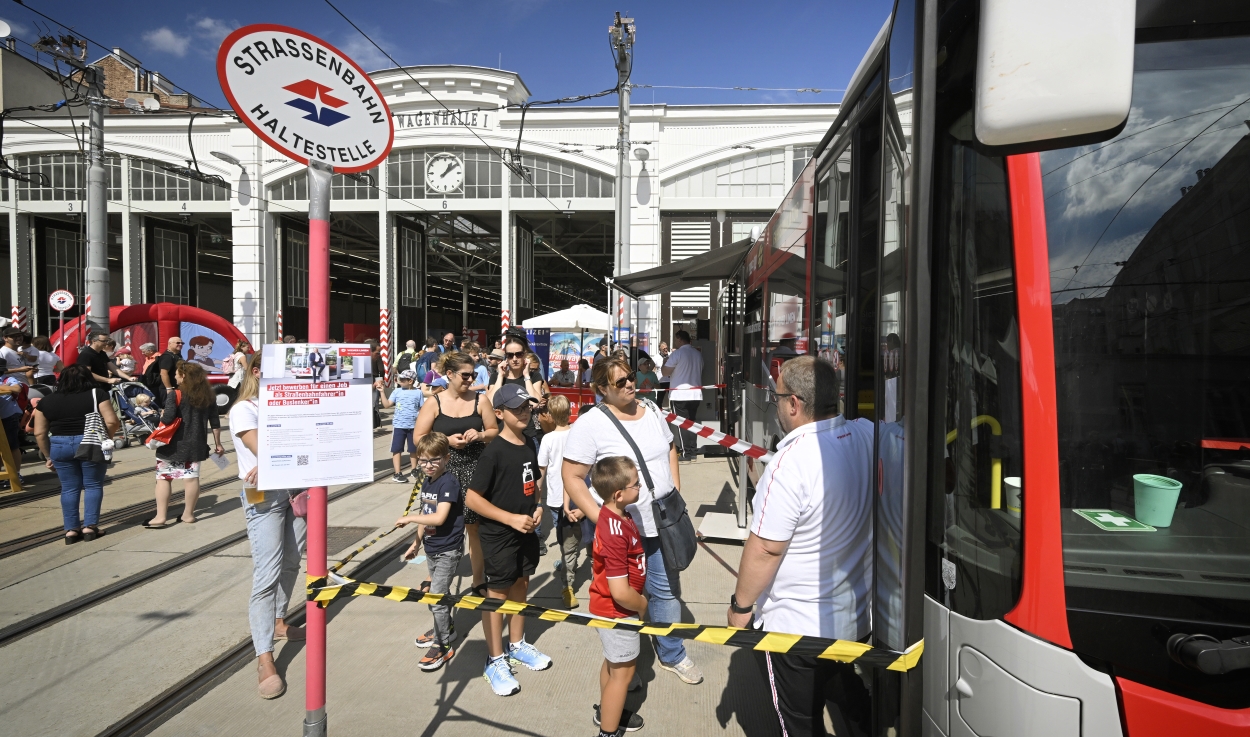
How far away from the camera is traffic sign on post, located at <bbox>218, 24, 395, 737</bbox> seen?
7.75 ft

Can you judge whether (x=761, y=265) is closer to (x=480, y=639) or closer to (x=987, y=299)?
(x=480, y=639)

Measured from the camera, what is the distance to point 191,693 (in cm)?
→ 374

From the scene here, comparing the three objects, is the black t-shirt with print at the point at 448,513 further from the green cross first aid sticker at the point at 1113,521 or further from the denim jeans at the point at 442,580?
the green cross first aid sticker at the point at 1113,521

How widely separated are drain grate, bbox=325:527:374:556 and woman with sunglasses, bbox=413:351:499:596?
7.67ft

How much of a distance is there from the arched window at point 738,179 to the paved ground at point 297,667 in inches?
646

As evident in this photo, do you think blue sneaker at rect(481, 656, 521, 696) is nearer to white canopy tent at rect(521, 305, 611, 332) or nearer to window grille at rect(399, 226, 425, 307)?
white canopy tent at rect(521, 305, 611, 332)

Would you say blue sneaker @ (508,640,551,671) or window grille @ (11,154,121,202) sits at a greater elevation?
window grille @ (11,154,121,202)

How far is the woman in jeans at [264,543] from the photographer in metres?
3.79

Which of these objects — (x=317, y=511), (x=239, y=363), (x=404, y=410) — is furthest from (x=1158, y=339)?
(x=239, y=363)

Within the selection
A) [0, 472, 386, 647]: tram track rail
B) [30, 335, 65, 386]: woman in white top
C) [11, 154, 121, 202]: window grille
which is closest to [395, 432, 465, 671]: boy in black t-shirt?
[0, 472, 386, 647]: tram track rail

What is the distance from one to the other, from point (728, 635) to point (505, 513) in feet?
5.61

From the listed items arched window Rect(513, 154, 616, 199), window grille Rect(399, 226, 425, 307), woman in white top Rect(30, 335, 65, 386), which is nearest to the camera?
woman in white top Rect(30, 335, 65, 386)

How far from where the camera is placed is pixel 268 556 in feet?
12.8

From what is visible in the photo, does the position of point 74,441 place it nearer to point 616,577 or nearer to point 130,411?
point 130,411
